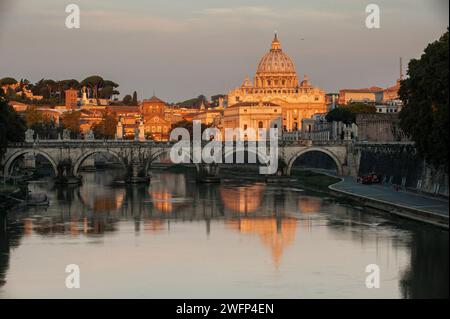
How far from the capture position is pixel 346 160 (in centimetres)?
6919

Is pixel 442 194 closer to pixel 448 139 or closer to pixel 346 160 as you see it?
pixel 448 139

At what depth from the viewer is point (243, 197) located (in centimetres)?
5494

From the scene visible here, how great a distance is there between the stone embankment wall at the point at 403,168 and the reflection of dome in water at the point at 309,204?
4.01 m

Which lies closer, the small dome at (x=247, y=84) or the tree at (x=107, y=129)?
the tree at (x=107, y=129)

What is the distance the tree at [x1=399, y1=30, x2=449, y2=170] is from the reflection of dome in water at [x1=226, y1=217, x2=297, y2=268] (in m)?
5.60

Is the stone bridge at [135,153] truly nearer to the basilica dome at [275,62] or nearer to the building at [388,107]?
the building at [388,107]

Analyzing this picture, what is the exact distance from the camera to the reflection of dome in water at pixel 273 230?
35.4m

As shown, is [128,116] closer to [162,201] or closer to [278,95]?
[278,95]

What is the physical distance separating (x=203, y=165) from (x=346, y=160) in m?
8.83

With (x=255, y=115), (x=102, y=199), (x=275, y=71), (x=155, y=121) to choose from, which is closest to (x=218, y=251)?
(x=102, y=199)

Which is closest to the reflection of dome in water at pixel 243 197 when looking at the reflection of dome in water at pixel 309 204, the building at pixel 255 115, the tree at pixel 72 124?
the reflection of dome in water at pixel 309 204

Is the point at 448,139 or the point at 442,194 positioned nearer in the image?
the point at 448,139

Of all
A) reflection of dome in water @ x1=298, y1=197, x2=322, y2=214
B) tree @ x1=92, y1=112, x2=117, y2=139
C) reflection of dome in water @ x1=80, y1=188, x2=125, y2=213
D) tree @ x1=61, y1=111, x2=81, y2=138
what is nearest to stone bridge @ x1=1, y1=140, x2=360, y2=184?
reflection of dome in water @ x1=80, y1=188, x2=125, y2=213
